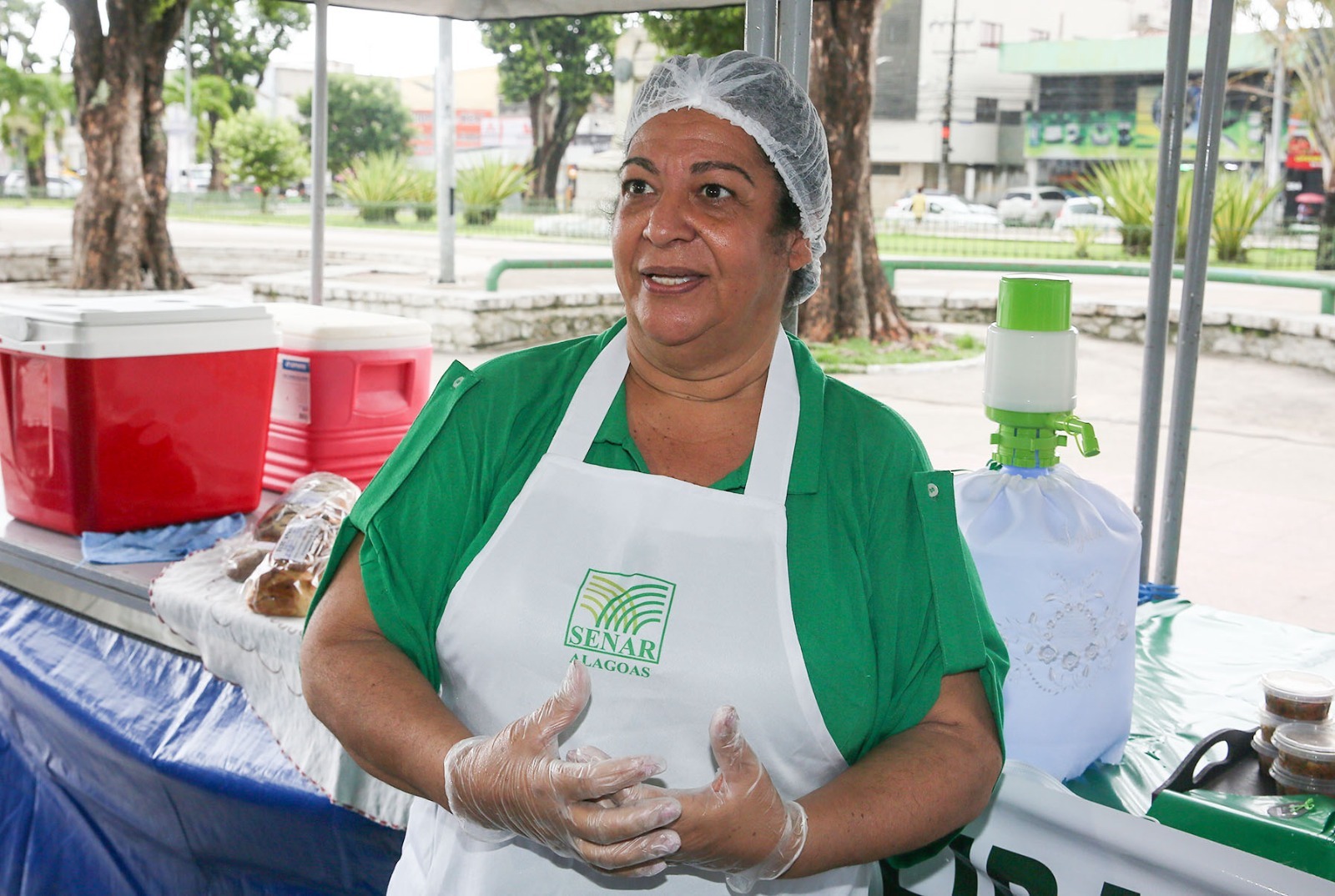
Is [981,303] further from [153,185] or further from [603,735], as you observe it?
[603,735]

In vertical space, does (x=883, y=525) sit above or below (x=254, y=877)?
above

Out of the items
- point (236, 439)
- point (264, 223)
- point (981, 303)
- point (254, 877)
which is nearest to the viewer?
point (254, 877)

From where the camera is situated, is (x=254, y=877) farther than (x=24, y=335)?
No

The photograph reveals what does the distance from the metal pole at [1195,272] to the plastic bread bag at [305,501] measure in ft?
5.78

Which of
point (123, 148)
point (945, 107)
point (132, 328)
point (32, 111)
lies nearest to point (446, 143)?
point (123, 148)

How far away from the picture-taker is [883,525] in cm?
128

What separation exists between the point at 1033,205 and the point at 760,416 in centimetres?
3524

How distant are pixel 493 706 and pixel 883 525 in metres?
0.48

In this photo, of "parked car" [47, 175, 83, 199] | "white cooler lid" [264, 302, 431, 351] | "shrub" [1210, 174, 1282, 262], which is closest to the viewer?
"white cooler lid" [264, 302, 431, 351]

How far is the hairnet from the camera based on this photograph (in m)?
1.34

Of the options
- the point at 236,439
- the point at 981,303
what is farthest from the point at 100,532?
the point at 981,303

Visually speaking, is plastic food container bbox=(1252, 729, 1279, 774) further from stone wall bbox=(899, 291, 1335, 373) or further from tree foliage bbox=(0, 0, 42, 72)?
tree foliage bbox=(0, 0, 42, 72)

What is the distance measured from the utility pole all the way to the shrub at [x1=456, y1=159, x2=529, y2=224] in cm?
2084

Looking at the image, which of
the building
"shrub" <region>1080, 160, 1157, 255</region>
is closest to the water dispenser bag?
"shrub" <region>1080, 160, 1157, 255</region>
